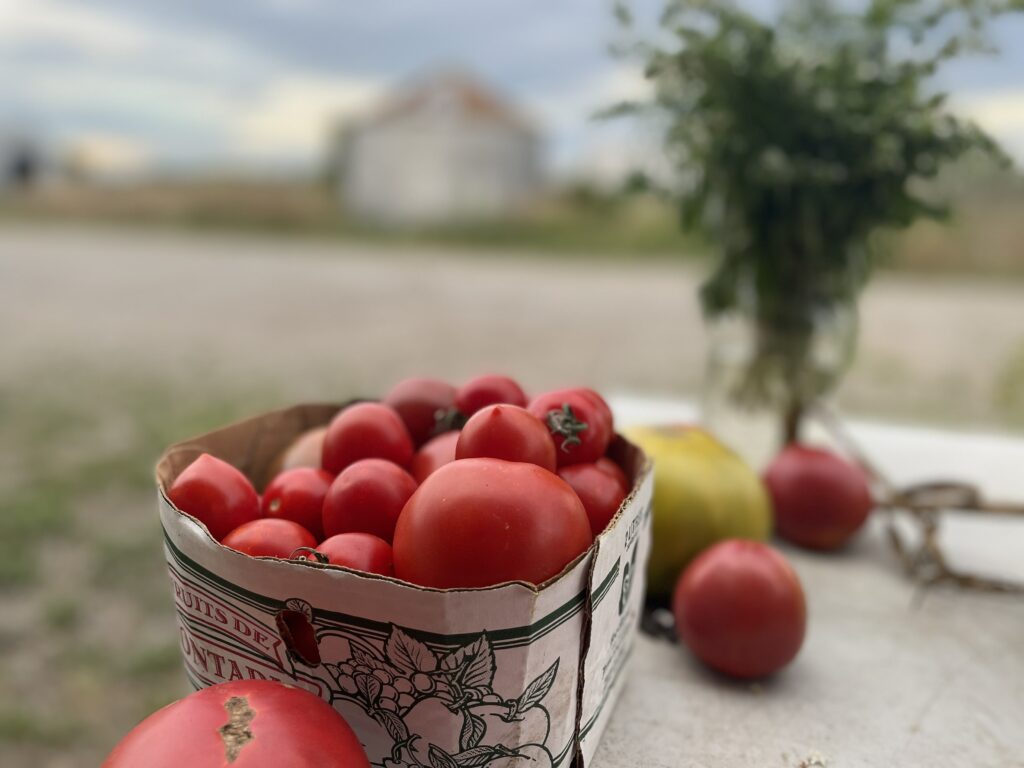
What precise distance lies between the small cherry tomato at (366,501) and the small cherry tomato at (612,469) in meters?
0.16

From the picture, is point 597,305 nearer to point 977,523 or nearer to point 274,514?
point 977,523

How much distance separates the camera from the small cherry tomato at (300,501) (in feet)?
2.19

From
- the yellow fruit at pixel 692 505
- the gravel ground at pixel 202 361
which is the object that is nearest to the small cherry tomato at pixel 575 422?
the yellow fruit at pixel 692 505

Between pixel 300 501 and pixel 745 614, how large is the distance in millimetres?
403

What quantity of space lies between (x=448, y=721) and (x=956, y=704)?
513mm

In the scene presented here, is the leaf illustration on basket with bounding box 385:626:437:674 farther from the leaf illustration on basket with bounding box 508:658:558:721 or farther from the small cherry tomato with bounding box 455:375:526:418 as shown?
the small cherry tomato with bounding box 455:375:526:418

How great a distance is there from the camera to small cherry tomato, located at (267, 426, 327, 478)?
30.5 inches

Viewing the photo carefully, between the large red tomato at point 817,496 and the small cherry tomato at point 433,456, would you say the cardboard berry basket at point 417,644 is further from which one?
the large red tomato at point 817,496

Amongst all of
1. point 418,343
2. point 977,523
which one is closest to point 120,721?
point 977,523

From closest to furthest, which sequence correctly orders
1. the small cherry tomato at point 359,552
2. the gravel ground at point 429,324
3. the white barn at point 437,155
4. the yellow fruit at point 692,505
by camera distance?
the small cherry tomato at point 359,552 → the yellow fruit at point 692,505 → the gravel ground at point 429,324 → the white barn at point 437,155

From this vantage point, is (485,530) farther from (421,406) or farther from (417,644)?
(421,406)

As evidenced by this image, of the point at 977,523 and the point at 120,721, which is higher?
the point at 977,523

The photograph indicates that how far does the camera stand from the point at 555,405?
2.27 feet

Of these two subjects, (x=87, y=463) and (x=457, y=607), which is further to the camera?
(x=87, y=463)
